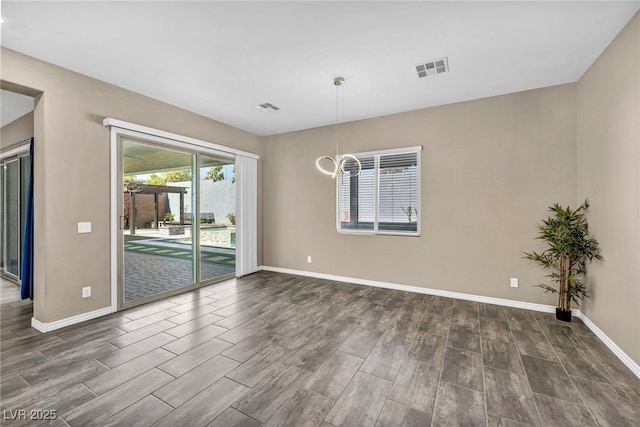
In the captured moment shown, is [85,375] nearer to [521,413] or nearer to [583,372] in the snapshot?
[521,413]

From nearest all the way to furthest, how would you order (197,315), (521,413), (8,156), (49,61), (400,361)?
(521,413) < (400,361) < (49,61) < (197,315) < (8,156)

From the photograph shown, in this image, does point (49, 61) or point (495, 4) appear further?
point (49, 61)

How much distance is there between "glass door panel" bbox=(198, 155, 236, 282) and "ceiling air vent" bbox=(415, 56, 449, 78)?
144 inches

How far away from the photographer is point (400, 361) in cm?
248

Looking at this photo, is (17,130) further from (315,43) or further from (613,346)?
(613,346)

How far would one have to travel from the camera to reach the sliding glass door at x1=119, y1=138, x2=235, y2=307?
383 cm

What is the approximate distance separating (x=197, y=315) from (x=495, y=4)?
14.5ft

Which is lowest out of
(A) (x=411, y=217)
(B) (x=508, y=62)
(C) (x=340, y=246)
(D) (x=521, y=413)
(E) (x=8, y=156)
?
(D) (x=521, y=413)

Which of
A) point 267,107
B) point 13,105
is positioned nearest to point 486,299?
point 267,107

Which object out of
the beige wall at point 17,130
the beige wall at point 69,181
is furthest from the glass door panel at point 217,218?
the beige wall at point 17,130

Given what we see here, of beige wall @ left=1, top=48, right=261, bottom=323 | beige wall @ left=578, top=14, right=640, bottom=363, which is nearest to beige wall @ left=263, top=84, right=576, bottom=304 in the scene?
beige wall @ left=578, top=14, right=640, bottom=363

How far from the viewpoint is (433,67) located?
3.14 meters

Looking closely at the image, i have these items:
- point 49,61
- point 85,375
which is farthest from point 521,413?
point 49,61

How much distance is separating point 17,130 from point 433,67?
22.0 feet
